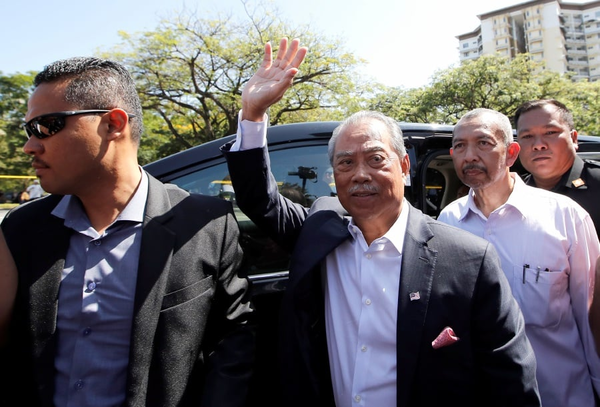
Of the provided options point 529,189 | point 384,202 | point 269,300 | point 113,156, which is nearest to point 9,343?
point 113,156

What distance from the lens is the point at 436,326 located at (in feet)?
4.39

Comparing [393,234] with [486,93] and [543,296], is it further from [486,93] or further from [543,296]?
[486,93]

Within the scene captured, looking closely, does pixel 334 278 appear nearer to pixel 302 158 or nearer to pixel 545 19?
pixel 302 158

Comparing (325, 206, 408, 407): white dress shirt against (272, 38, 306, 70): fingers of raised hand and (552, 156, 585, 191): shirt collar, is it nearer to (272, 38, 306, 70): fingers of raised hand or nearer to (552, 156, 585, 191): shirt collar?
(272, 38, 306, 70): fingers of raised hand

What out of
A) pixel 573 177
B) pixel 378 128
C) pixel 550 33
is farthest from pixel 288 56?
pixel 550 33

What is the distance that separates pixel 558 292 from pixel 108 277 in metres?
1.76

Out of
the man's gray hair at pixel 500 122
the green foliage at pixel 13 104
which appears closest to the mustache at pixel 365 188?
the man's gray hair at pixel 500 122

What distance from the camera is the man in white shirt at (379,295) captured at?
1.33 meters

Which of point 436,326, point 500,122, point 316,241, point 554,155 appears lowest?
point 436,326

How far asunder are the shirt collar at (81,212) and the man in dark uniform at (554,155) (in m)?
2.19

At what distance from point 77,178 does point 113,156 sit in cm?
14

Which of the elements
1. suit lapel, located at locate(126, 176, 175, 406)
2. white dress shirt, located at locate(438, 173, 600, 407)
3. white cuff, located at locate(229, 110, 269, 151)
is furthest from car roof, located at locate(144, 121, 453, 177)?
white dress shirt, located at locate(438, 173, 600, 407)

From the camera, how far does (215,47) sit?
1414cm

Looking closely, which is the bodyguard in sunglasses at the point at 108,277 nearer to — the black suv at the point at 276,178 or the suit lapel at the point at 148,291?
the suit lapel at the point at 148,291
